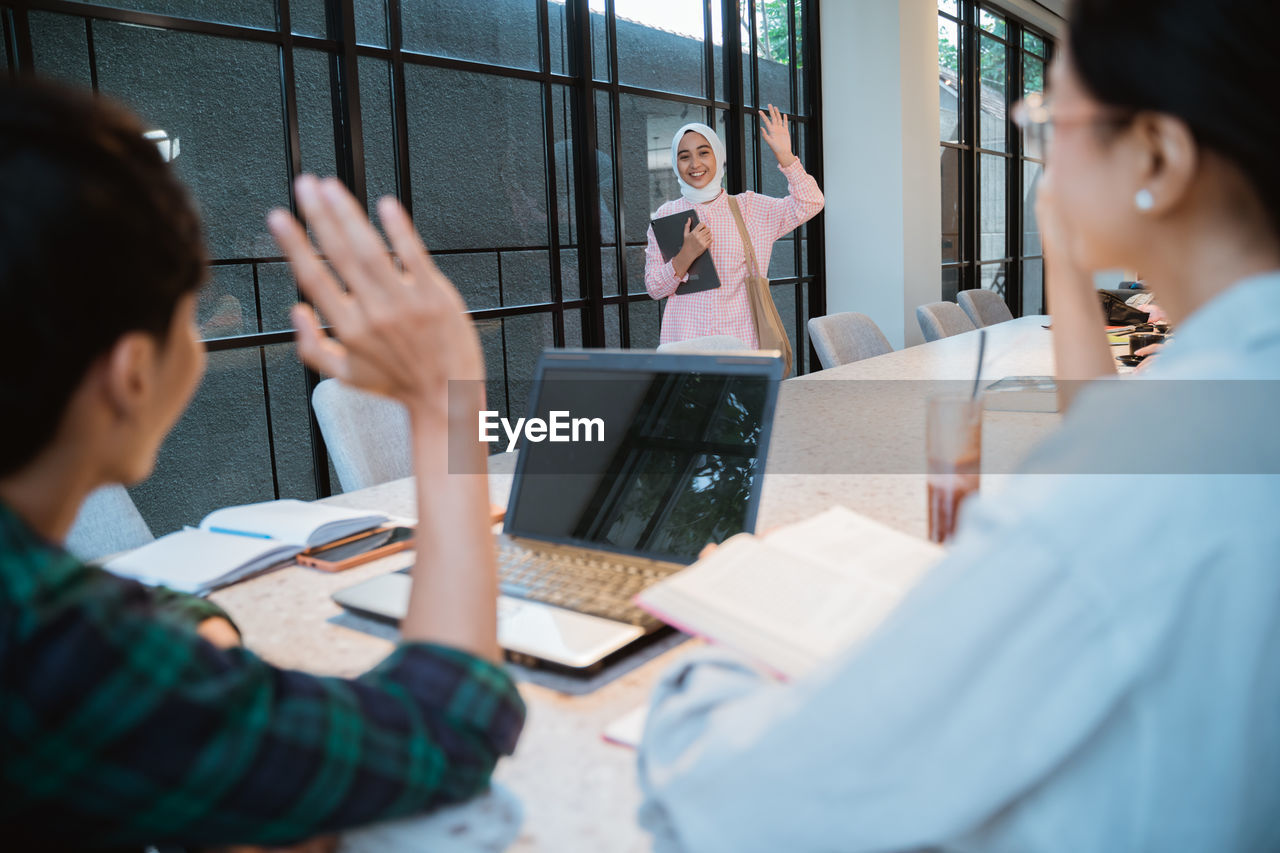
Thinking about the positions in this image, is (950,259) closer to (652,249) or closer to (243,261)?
(652,249)

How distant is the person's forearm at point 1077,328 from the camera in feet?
3.22

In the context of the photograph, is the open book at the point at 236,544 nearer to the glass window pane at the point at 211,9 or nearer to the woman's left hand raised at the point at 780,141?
the glass window pane at the point at 211,9

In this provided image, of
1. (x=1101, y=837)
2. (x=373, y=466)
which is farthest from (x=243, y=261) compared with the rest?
(x=1101, y=837)

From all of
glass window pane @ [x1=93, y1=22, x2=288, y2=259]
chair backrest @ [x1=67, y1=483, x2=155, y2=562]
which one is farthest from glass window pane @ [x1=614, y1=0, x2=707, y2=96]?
chair backrest @ [x1=67, y1=483, x2=155, y2=562]

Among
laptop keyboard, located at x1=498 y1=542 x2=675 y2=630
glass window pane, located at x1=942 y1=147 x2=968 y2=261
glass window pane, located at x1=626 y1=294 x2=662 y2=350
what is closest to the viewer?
laptop keyboard, located at x1=498 y1=542 x2=675 y2=630

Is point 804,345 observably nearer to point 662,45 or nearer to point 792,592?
point 662,45

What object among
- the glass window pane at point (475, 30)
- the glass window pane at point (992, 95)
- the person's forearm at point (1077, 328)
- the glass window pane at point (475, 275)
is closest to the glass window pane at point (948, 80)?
the glass window pane at point (992, 95)

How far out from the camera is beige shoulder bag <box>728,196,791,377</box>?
12.3 ft

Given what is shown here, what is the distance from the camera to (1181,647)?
47 centimetres

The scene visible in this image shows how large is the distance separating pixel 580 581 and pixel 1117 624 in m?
0.61

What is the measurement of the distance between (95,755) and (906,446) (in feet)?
4.51

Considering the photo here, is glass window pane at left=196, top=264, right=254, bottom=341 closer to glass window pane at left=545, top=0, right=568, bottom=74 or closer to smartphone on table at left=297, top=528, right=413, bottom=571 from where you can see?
glass window pane at left=545, top=0, right=568, bottom=74

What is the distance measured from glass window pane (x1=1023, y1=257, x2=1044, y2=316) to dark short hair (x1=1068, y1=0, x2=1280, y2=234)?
8.54 meters

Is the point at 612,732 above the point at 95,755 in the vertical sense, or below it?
below
